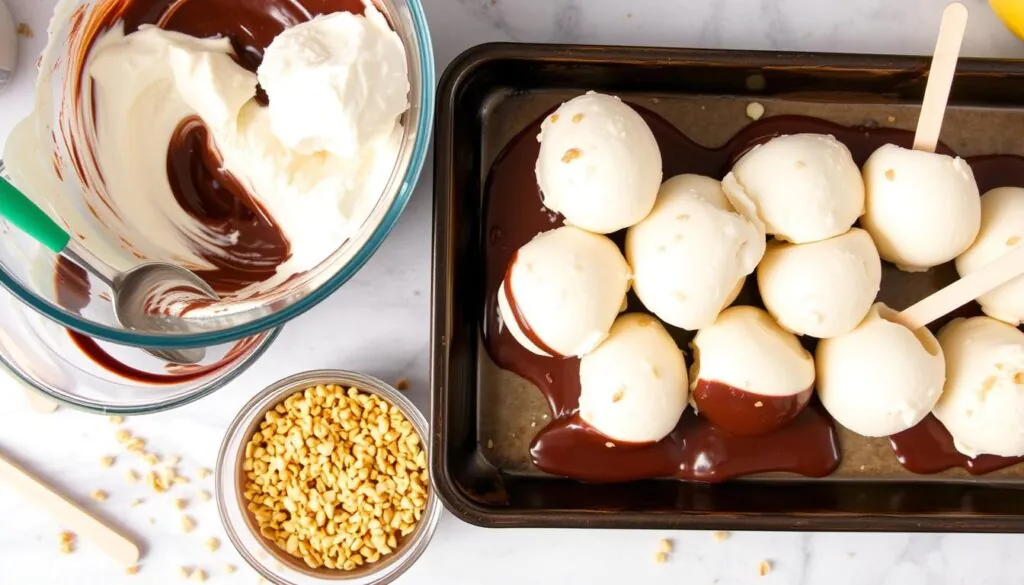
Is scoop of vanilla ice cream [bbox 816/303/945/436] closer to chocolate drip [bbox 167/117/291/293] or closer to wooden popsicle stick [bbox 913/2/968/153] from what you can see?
wooden popsicle stick [bbox 913/2/968/153]

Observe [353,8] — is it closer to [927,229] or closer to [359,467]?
[359,467]

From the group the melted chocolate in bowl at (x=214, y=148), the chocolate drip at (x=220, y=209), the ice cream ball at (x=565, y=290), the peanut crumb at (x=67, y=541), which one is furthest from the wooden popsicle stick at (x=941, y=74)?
the peanut crumb at (x=67, y=541)

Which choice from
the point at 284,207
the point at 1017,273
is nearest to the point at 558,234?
the point at 284,207

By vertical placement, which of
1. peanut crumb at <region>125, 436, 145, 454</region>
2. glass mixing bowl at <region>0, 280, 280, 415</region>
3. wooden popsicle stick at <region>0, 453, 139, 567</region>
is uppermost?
glass mixing bowl at <region>0, 280, 280, 415</region>

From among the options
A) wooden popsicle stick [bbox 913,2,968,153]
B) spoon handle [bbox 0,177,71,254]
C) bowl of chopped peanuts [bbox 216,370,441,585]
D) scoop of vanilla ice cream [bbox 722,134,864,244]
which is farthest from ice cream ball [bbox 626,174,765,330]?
spoon handle [bbox 0,177,71,254]

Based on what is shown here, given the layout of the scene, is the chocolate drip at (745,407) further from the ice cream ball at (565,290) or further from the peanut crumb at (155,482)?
the peanut crumb at (155,482)
